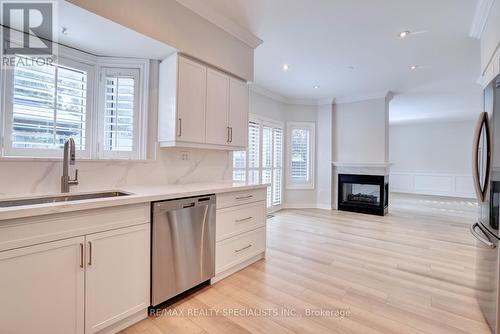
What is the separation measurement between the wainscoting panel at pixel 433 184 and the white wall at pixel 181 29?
27.9 ft

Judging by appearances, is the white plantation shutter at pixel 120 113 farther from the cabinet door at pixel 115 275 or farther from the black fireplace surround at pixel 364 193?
the black fireplace surround at pixel 364 193

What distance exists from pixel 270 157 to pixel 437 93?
3925 millimetres

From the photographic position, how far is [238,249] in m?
2.52

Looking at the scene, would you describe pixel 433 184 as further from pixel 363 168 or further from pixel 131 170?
pixel 131 170

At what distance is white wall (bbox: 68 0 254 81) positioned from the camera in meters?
1.84

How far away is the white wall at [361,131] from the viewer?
529cm

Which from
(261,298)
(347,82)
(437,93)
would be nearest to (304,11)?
(347,82)

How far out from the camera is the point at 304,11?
8.26ft

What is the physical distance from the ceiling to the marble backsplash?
1.62 metres

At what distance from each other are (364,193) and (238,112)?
13.8 feet

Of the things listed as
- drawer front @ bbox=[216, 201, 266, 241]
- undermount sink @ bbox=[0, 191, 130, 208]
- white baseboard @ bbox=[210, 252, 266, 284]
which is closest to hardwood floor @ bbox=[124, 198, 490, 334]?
white baseboard @ bbox=[210, 252, 266, 284]

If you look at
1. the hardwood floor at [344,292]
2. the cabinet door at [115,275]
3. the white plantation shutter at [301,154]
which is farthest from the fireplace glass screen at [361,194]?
the cabinet door at [115,275]

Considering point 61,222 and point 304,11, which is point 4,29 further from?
point 304,11

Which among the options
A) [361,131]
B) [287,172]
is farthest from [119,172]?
[361,131]
